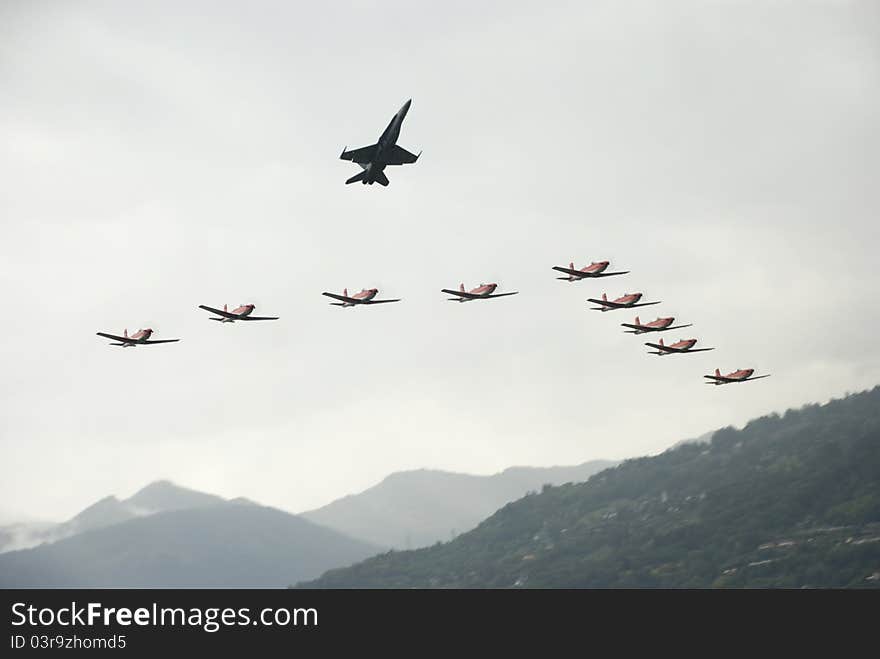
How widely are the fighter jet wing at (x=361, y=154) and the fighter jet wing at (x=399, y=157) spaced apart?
2257mm

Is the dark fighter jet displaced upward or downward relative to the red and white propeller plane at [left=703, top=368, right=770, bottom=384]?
upward

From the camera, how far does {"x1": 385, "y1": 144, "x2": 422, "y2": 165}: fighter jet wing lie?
149m

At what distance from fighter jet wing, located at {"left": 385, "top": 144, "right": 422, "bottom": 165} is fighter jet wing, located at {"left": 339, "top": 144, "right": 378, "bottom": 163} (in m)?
2.26

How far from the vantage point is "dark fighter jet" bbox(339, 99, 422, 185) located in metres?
145

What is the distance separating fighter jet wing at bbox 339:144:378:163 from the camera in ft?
487

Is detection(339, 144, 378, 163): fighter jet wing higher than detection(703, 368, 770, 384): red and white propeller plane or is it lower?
higher

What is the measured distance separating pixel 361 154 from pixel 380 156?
327cm

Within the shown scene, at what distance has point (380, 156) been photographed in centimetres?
14812

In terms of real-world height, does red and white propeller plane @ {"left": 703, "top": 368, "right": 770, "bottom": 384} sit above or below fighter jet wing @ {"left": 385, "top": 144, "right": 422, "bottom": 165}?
below

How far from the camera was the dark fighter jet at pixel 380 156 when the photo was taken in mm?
145375
